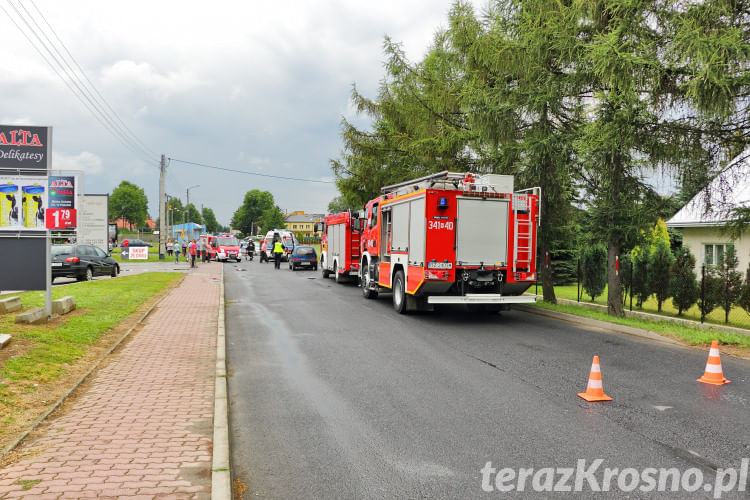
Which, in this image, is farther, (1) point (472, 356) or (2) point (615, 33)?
(2) point (615, 33)

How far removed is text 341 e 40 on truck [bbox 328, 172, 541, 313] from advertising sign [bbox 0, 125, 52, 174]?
290 inches

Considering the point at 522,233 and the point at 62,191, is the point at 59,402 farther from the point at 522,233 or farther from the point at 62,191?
the point at 522,233

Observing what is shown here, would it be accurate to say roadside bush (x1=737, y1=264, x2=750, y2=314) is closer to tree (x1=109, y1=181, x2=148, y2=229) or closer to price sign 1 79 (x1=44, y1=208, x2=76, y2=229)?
price sign 1 79 (x1=44, y1=208, x2=76, y2=229)

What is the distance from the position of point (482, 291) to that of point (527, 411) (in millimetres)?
6917

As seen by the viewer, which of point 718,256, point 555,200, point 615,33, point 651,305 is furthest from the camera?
point 718,256

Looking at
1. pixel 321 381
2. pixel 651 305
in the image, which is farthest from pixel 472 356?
pixel 651 305

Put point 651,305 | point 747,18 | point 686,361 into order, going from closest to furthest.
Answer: point 686,361 → point 747,18 → point 651,305

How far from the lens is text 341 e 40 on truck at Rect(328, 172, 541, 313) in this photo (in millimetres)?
11984

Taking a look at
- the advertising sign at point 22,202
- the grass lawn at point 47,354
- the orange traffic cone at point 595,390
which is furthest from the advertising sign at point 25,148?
the orange traffic cone at point 595,390

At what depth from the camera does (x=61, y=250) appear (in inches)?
857

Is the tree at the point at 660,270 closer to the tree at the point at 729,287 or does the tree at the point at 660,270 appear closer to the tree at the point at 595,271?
the tree at the point at 729,287

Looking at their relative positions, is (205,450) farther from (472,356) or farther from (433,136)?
(433,136)

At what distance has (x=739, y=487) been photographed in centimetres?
394

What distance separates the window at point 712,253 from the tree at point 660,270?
5304mm
